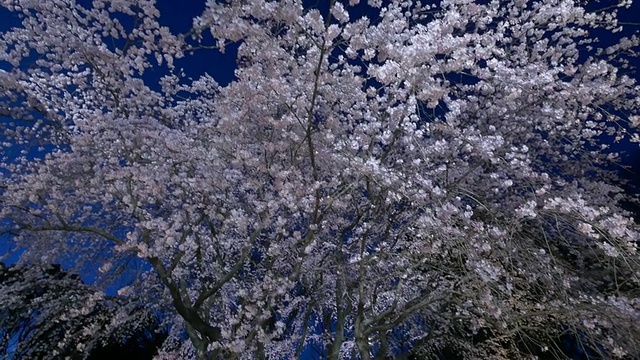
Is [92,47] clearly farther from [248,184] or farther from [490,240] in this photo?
[490,240]

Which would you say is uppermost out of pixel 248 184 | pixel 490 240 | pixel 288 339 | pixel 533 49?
pixel 248 184

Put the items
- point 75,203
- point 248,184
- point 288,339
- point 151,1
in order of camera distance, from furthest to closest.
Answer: point 288,339, point 75,203, point 248,184, point 151,1

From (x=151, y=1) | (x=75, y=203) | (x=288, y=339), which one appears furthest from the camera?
(x=288, y=339)

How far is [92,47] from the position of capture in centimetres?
741

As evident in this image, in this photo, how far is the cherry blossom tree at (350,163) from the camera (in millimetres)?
5344

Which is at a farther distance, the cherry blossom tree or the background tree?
the background tree

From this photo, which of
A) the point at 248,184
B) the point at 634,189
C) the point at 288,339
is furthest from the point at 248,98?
the point at 634,189

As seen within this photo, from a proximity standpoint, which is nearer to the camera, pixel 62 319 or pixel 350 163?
pixel 350 163

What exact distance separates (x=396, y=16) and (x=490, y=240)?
3.42 meters

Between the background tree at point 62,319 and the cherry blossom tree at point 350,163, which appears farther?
the background tree at point 62,319

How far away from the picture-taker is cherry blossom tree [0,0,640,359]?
17.5 feet

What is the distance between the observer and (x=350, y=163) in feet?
19.5

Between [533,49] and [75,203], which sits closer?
[533,49]

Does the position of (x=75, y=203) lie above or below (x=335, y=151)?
above
